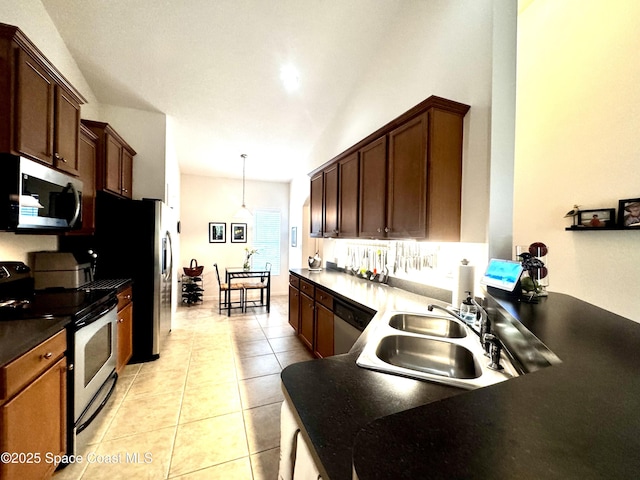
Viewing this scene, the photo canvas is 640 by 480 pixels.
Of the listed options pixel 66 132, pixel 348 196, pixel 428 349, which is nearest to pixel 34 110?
pixel 66 132

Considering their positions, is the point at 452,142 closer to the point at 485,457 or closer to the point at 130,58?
the point at 485,457

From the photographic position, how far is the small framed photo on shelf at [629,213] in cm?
180

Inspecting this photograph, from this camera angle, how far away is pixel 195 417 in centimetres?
202

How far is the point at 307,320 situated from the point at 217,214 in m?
4.01

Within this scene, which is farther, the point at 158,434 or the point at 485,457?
the point at 158,434

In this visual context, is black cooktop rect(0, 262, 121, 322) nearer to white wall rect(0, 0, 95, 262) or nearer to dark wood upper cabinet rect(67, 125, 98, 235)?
white wall rect(0, 0, 95, 262)

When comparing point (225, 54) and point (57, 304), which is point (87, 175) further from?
point (225, 54)

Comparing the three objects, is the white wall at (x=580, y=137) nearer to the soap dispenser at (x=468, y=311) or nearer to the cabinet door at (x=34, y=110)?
the soap dispenser at (x=468, y=311)

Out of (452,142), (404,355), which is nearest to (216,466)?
(404,355)

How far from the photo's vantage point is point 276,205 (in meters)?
6.49

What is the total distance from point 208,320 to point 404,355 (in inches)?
152

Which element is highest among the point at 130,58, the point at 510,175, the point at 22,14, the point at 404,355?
the point at 130,58

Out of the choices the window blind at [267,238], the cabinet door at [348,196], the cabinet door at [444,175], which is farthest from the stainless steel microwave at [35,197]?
the window blind at [267,238]

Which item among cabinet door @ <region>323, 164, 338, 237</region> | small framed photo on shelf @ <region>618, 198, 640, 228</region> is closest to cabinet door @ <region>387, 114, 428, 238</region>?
cabinet door @ <region>323, 164, 338, 237</region>
